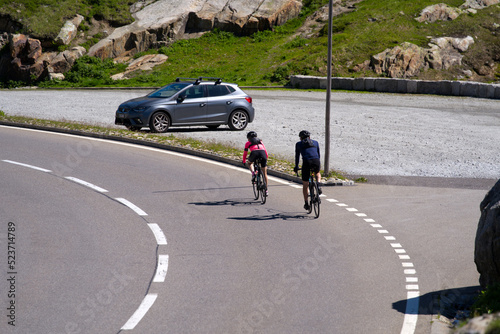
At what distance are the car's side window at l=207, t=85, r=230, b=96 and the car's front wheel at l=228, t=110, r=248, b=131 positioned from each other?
0.82 metres

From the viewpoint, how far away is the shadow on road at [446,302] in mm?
7445

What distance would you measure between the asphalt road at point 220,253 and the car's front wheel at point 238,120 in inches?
265

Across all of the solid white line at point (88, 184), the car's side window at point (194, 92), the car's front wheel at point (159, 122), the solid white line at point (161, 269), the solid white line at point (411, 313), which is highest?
the car's side window at point (194, 92)

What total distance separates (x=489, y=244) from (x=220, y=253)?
4.02 meters

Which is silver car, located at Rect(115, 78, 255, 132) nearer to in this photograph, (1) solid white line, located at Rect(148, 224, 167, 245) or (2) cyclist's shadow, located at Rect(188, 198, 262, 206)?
(2) cyclist's shadow, located at Rect(188, 198, 262, 206)

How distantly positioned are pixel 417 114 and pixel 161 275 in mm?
20866

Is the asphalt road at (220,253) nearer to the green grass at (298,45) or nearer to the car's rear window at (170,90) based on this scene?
the car's rear window at (170,90)

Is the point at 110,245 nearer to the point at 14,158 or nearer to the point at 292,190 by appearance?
the point at 292,190

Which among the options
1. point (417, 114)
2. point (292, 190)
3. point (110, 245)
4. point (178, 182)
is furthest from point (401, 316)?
point (417, 114)

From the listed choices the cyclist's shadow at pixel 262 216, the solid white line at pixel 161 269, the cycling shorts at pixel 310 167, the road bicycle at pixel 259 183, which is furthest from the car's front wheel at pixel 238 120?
the solid white line at pixel 161 269

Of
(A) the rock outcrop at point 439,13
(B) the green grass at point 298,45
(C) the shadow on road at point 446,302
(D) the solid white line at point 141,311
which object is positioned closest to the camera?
(D) the solid white line at point 141,311

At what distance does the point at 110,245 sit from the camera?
388 inches

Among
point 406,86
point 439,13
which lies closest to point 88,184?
point 406,86

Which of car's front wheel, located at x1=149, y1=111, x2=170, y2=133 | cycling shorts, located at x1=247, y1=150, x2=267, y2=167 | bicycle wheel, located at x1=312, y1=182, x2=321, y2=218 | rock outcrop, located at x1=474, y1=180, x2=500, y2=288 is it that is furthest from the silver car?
rock outcrop, located at x1=474, y1=180, x2=500, y2=288
